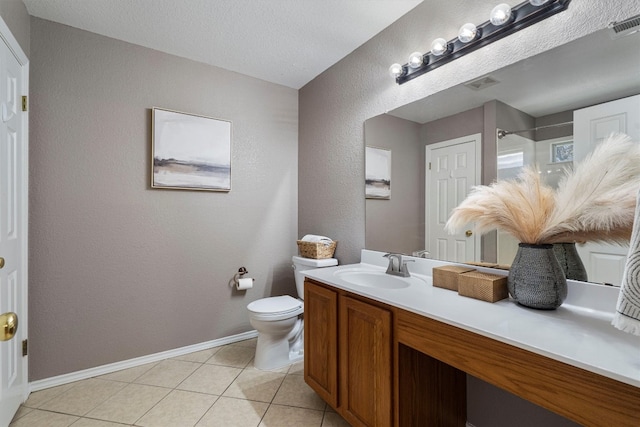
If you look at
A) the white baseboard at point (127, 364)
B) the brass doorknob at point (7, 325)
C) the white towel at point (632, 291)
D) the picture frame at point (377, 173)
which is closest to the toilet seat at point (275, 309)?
the white baseboard at point (127, 364)

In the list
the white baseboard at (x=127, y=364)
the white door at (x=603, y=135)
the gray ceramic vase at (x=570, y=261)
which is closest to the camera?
the white door at (x=603, y=135)

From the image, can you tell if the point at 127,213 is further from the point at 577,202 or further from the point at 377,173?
the point at 577,202

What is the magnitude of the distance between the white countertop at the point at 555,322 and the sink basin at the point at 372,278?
223 millimetres

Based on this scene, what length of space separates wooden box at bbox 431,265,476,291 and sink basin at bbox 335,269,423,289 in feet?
0.60

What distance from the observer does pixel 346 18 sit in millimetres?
1854

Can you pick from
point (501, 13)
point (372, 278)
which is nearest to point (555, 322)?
point (372, 278)

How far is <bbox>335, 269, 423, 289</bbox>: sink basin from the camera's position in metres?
1.64

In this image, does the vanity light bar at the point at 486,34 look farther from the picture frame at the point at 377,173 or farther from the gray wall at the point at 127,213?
the gray wall at the point at 127,213

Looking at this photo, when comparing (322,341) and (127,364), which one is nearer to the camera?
(322,341)

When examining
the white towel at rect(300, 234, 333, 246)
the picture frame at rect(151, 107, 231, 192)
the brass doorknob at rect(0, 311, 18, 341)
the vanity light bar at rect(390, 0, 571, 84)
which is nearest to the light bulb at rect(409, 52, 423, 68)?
the vanity light bar at rect(390, 0, 571, 84)

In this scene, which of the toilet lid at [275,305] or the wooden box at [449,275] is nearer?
the wooden box at [449,275]

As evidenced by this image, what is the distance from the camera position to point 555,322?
924 mm

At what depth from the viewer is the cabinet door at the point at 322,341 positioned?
1.49 meters

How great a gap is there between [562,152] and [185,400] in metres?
2.35
